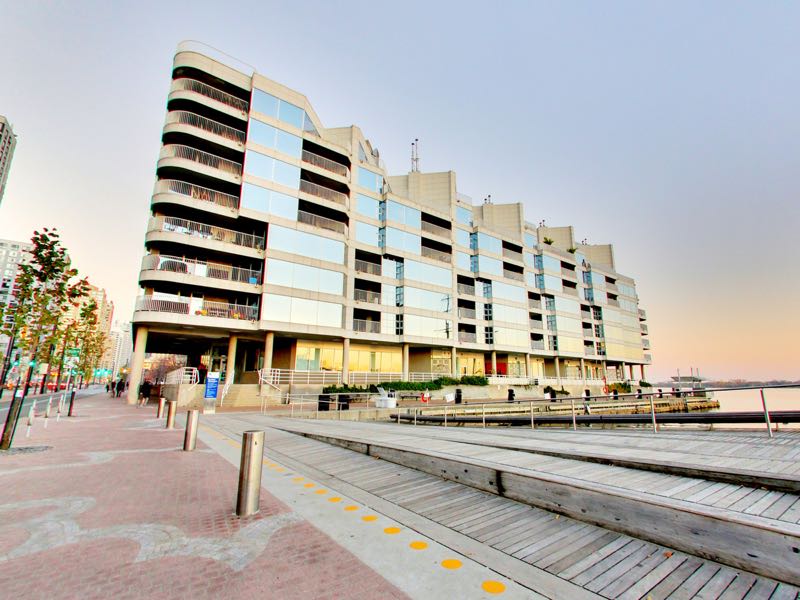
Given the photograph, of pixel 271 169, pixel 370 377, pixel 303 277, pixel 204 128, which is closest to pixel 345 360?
pixel 370 377

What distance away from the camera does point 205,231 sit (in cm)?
2877

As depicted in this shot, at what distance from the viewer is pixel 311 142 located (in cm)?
3406

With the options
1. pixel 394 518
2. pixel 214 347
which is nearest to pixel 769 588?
pixel 394 518

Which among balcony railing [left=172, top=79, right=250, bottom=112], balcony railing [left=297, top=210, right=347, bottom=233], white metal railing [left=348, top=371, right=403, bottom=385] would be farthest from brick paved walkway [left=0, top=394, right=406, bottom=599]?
balcony railing [left=172, top=79, right=250, bottom=112]

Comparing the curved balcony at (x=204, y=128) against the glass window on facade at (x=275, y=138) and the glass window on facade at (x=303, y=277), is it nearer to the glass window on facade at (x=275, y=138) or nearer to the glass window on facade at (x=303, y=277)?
the glass window on facade at (x=275, y=138)

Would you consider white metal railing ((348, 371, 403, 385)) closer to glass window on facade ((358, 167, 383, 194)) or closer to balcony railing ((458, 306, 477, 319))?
balcony railing ((458, 306, 477, 319))

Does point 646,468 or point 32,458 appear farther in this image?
point 32,458

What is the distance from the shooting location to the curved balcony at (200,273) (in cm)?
2617

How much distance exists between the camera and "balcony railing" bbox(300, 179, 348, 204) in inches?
1309

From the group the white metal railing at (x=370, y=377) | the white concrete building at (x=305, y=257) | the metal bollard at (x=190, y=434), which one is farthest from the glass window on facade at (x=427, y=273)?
the metal bollard at (x=190, y=434)

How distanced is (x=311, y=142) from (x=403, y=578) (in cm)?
3607

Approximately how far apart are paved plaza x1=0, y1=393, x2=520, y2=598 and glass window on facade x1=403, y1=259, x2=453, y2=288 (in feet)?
109

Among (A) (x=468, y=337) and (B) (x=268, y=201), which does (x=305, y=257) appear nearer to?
(B) (x=268, y=201)

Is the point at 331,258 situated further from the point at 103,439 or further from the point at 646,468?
the point at 646,468
